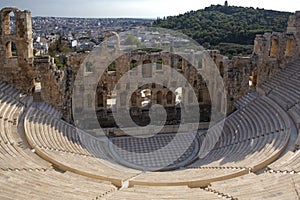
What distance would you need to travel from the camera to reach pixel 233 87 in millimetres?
20141

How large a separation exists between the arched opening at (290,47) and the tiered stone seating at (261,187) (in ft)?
42.6

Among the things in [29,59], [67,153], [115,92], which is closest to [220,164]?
[67,153]

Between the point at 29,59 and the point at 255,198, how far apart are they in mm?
14982

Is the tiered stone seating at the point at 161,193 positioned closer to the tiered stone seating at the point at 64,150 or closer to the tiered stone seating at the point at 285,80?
the tiered stone seating at the point at 64,150

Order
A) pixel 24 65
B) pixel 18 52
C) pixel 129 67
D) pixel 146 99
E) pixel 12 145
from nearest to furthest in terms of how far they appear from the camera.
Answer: pixel 12 145 < pixel 18 52 < pixel 24 65 < pixel 129 67 < pixel 146 99

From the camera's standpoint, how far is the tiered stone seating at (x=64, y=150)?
1205 centimetres

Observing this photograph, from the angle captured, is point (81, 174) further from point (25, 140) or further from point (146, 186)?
point (25, 140)

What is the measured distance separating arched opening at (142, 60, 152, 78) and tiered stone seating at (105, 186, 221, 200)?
1070 centimetres

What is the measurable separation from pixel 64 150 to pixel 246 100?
464 inches

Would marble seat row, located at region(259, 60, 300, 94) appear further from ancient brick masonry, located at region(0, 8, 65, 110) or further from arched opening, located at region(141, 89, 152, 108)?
ancient brick masonry, located at region(0, 8, 65, 110)

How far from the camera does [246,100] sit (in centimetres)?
1969

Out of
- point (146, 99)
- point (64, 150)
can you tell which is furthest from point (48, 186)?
point (146, 99)

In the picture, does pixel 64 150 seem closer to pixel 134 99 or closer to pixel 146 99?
pixel 134 99

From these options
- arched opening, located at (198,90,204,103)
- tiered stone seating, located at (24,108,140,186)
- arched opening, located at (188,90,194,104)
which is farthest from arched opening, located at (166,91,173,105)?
tiered stone seating, located at (24,108,140,186)
